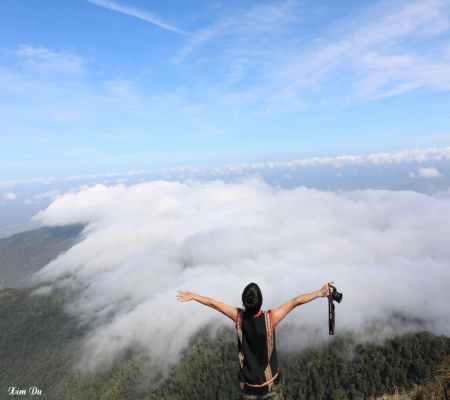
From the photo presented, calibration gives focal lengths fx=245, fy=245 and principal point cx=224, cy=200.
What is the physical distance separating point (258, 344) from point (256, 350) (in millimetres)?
125

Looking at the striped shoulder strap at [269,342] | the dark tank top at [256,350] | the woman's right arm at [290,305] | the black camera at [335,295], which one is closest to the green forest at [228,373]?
the striped shoulder strap at [269,342]

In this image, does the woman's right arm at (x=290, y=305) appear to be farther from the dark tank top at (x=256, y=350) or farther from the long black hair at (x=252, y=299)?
the long black hair at (x=252, y=299)

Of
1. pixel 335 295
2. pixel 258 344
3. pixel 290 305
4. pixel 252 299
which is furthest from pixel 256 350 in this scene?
pixel 335 295

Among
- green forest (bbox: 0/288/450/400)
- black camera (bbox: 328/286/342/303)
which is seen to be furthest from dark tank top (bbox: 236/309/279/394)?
green forest (bbox: 0/288/450/400)

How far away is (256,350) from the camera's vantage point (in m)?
4.29

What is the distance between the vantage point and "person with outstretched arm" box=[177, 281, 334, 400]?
4.14 m

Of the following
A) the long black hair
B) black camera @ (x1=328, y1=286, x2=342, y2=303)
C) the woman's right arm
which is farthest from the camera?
the woman's right arm

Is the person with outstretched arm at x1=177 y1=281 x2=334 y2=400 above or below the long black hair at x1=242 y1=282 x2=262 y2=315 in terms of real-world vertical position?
below

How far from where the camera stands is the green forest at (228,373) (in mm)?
129375

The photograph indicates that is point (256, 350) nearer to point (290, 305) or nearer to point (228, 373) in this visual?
point (290, 305)

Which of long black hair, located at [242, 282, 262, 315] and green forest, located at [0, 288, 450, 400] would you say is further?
green forest, located at [0, 288, 450, 400]

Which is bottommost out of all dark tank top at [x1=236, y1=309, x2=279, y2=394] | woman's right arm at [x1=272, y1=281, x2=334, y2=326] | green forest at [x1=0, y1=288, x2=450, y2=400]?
green forest at [x1=0, y1=288, x2=450, y2=400]

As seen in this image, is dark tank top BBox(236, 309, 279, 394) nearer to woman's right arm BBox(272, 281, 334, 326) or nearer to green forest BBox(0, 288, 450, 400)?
woman's right arm BBox(272, 281, 334, 326)

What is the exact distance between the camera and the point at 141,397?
516 feet
